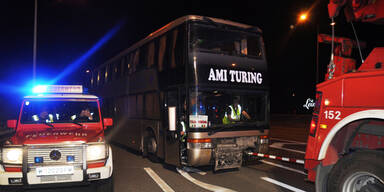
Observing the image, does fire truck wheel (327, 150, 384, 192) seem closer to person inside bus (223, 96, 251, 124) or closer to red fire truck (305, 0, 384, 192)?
red fire truck (305, 0, 384, 192)

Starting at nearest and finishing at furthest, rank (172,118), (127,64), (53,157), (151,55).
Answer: (53,157) → (172,118) → (151,55) → (127,64)

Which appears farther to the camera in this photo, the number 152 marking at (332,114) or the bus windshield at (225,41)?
the bus windshield at (225,41)

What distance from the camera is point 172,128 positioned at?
7797 millimetres

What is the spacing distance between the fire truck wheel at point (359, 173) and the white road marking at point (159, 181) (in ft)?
11.3

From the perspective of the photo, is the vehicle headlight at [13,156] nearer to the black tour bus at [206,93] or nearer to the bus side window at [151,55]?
the black tour bus at [206,93]

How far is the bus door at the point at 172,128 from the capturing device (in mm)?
7777

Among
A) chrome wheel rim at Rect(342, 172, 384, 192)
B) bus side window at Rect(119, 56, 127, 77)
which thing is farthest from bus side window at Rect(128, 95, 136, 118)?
chrome wheel rim at Rect(342, 172, 384, 192)

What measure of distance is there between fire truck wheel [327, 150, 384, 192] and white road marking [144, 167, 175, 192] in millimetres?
3438

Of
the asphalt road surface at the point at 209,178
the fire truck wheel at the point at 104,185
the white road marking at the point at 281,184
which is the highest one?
the fire truck wheel at the point at 104,185

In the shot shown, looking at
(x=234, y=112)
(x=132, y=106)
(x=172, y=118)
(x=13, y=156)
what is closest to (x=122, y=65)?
(x=132, y=106)

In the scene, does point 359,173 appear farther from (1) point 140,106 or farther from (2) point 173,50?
(1) point 140,106

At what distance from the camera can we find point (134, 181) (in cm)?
716

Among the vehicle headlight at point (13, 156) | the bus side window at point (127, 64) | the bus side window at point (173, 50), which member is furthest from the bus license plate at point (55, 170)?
the bus side window at point (127, 64)

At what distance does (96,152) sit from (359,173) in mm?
4210
